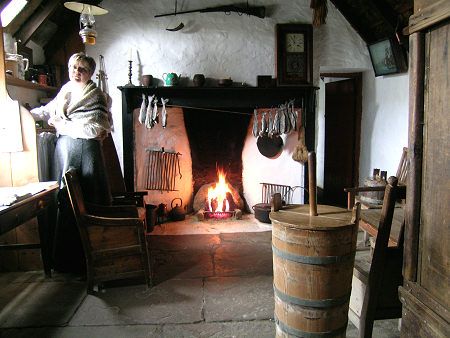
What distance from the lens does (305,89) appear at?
16.4 ft

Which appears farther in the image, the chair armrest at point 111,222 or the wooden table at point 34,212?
the chair armrest at point 111,222

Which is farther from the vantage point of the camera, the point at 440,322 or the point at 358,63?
the point at 358,63

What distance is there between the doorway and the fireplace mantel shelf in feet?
3.38

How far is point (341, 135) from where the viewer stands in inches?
238

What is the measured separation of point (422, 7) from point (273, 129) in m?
3.49

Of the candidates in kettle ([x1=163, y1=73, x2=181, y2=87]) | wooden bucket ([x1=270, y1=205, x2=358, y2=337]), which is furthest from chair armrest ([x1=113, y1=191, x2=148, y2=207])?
wooden bucket ([x1=270, y1=205, x2=358, y2=337])

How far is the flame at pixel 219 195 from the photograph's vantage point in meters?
5.41

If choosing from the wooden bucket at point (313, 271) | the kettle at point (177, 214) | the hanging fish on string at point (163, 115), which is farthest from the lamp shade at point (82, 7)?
the wooden bucket at point (313, 271)

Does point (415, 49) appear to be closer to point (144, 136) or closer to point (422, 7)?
point (422, 7)

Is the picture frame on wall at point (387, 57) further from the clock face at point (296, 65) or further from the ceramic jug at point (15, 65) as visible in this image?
the ceramic jug at point (15, 65)

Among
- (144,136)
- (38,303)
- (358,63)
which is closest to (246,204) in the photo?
(144,136)

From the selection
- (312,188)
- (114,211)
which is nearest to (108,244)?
(114,211)

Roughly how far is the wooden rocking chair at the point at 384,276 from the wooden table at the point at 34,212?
218 cm

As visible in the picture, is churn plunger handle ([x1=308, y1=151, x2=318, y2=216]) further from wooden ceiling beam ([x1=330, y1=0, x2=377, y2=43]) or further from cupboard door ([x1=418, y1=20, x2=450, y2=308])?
wooden ceiling beam ([x1=330, y1=0, x2=377, y2=43])
